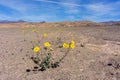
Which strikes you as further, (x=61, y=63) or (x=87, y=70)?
(x=61, y=63)

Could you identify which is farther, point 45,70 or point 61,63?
point 61,63

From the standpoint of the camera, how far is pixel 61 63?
238 inches

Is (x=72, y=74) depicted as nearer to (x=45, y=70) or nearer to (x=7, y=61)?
(x=45, y=70)

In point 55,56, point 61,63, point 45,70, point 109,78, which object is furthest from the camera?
point 55,56

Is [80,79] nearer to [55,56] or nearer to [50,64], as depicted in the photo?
[50,64]

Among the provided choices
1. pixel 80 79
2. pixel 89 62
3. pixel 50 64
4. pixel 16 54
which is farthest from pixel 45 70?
pixel 16 54

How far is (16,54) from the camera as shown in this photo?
7234mm

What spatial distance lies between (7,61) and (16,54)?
3.10 feet

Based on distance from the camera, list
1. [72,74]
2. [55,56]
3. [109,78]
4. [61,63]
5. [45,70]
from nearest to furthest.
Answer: [109,78] < [72,74] < [45,70] < [61,63] < [55,56]

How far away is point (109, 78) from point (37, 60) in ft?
8.40

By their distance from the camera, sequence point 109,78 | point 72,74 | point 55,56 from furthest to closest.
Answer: point 55,56 → point 72,74 → point 109,78

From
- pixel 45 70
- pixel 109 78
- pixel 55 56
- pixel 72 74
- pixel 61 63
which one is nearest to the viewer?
pixel 109 78

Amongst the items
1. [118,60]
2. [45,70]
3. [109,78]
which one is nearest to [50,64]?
[45,70]

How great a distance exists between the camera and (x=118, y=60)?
248 inches
